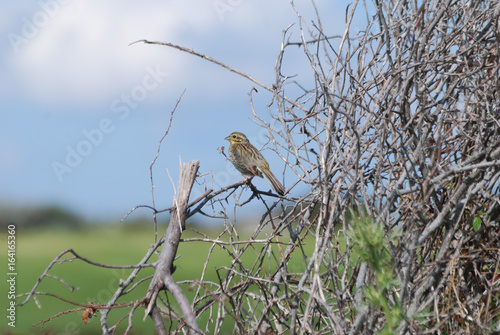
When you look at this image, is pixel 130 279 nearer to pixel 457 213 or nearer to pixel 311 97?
pixel 311 97

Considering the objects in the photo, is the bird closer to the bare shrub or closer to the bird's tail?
the bird's tail

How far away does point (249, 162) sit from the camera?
6.82 metres

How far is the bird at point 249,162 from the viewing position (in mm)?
6480

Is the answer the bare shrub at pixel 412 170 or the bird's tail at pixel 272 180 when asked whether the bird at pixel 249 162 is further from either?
the bare shrub at pixel 412 170

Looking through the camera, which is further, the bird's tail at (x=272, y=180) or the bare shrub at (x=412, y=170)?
the bird's tail at (x=272, y=180)

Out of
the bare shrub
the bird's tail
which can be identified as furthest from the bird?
the bare shrub

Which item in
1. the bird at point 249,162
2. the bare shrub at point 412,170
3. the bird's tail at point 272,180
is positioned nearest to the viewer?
the bare shrub at point 412,170

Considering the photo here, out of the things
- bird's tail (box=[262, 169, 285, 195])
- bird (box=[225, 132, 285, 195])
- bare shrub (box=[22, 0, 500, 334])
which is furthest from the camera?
bird (box=[225, 132, 285, 195])

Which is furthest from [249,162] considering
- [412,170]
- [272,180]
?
[412,170]

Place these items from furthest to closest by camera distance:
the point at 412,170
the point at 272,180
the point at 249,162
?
the point at 249,162 → the point at 272,180 → the point at 412,170

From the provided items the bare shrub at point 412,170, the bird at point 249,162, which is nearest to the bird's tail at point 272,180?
the bird at point 249,162

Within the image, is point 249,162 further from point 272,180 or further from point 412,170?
point 412,170

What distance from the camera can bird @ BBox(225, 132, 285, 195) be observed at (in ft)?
21.3

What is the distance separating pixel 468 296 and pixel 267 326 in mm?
1422
